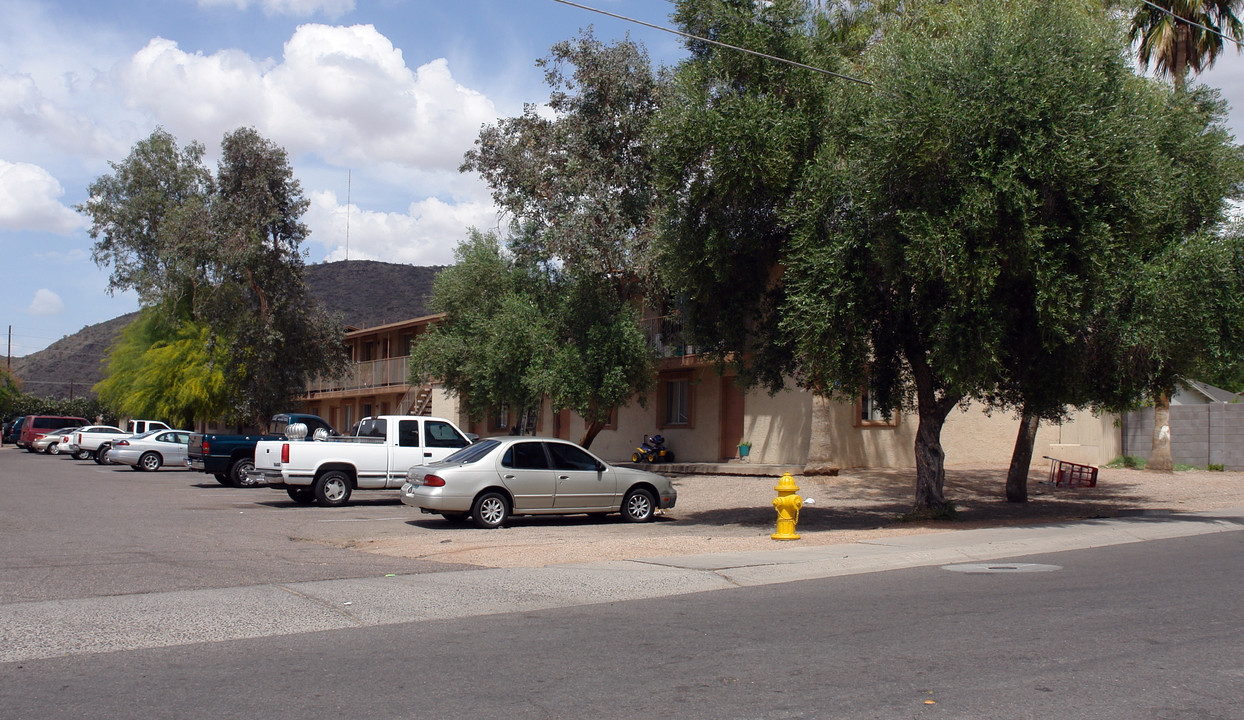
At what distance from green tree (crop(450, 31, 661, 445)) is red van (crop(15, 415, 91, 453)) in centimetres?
3475

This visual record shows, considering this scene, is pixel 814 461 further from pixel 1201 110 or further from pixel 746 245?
pixel 1201 110

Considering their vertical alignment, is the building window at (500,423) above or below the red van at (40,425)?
above

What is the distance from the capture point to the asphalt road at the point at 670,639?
5297mm

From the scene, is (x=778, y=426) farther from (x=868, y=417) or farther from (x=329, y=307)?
(x=329, y=307)

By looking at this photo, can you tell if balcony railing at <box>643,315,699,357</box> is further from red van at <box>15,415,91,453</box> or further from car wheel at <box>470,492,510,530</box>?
red van at <box>15,415,91,453</box>

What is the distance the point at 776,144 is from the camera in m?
14.5

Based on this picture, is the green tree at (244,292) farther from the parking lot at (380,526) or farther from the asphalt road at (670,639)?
the asphalt road at (670,639)

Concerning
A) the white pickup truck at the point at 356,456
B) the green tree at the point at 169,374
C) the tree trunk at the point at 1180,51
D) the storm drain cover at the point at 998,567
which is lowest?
the storm drain cover at the point at 998,567

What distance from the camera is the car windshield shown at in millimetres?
14966

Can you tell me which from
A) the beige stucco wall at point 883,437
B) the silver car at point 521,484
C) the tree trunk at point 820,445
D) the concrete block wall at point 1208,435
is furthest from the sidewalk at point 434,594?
the concrete block wall at point 1208,435

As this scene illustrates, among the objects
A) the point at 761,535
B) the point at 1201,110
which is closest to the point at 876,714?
the point at 761,535

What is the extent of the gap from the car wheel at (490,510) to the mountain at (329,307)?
285ft

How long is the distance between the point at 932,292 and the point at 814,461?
947cm

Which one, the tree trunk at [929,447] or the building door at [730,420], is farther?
the building door at [730,420]
